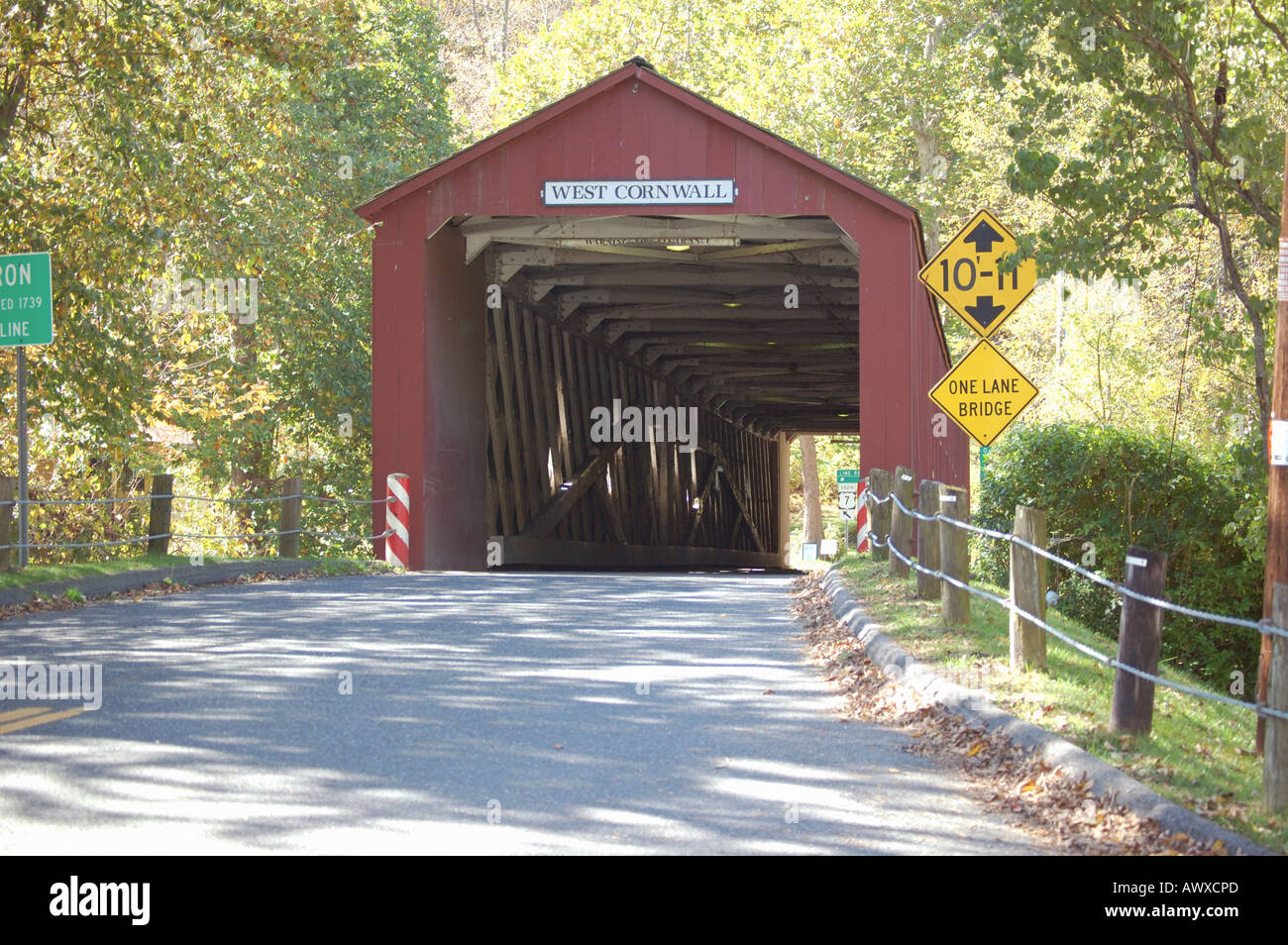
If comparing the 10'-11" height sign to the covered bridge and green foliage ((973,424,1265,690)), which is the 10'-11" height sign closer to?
green foliage ((973,424,1265,690))

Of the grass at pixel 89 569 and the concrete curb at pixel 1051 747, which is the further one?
the grass at pixel 89 569

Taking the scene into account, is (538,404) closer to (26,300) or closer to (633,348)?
(633,348)

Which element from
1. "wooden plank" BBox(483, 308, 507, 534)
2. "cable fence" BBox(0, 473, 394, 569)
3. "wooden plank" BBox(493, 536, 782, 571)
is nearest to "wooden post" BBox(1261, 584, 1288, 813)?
"cable fence" BBox(0, 473, 394, 569)

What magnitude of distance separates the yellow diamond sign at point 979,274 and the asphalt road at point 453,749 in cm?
354

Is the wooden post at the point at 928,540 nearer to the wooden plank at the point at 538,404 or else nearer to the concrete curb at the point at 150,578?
the concrete curb at the point at 150,578

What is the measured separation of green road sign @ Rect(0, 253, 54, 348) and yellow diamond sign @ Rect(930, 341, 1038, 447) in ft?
23.3

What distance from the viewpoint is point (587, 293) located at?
22281mm

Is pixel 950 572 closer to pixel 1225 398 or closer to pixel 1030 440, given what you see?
pixel 1225 398

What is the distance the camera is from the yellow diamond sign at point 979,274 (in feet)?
39.1

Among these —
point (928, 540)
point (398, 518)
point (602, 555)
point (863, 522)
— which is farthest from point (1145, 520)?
point (602, 555)

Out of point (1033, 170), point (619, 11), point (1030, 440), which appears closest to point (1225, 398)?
point (1033, 170)

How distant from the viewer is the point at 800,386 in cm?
3616

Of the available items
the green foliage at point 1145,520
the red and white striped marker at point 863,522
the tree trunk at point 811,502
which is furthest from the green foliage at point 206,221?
the tree trunk at point 811,502
